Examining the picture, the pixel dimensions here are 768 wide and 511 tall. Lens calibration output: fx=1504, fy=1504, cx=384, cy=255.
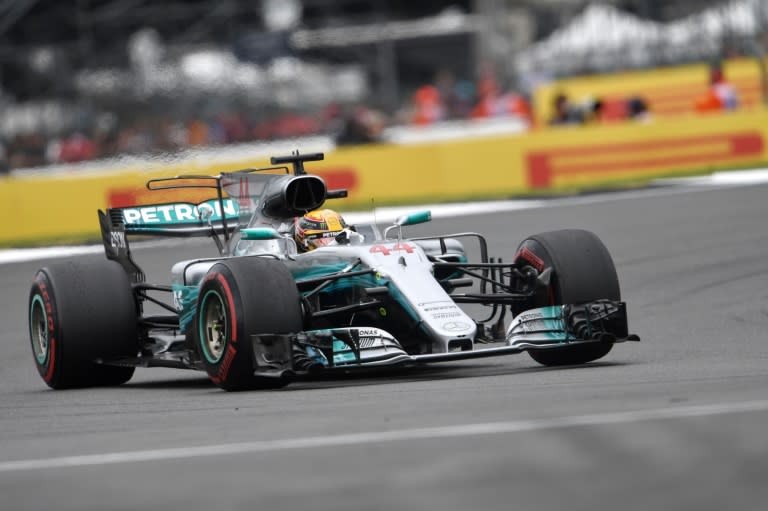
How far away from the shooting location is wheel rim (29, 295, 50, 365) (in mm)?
10453

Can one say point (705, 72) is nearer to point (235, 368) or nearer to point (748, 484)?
point (235, 368)

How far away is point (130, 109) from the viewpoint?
30.5 metres

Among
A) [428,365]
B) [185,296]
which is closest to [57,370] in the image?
[185,296]

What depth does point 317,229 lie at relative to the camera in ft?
32.0

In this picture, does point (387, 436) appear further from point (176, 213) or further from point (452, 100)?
point (452, 100)

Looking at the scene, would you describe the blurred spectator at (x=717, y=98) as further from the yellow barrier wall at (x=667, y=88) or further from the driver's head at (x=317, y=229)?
the driver's head at (x=317, y=229)

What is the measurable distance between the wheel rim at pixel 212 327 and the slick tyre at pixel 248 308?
78 millimetres

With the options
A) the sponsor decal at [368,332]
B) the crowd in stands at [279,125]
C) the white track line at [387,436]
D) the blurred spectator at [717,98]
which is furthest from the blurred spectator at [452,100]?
the white track line at [387,436]

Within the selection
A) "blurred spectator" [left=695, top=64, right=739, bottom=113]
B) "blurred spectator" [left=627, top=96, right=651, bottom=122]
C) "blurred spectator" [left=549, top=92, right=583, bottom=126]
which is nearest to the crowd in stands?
"blurred spectator" [left=549, top=92, right=583, bottom=126]

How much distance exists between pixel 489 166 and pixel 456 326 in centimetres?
1467

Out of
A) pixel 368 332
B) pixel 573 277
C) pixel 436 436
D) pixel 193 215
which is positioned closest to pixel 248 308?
pixel 368 332

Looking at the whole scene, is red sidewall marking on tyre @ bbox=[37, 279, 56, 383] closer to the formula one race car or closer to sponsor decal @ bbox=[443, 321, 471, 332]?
the formula one race car

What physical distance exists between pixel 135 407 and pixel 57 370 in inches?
73.1

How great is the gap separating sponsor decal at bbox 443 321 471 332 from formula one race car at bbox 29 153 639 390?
0.01m
